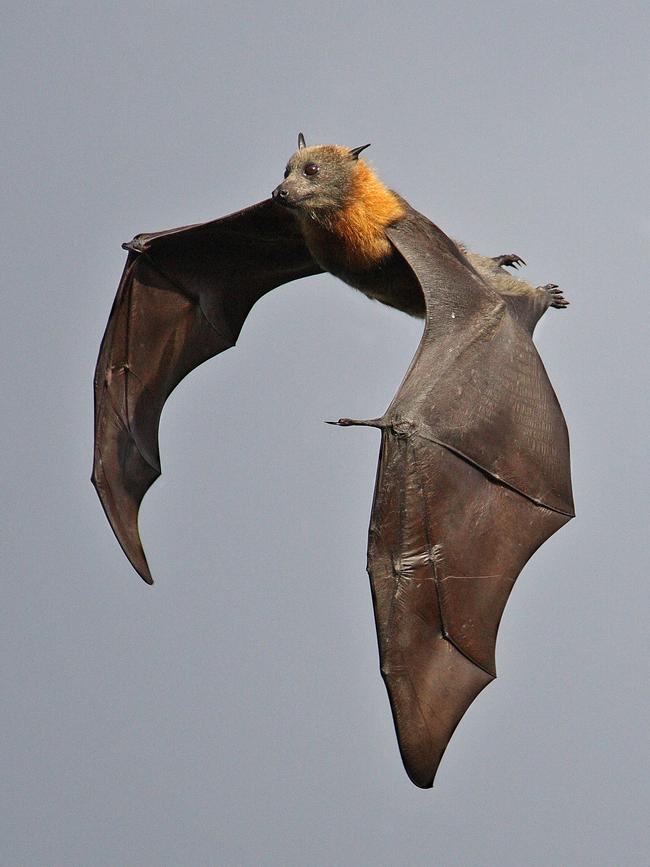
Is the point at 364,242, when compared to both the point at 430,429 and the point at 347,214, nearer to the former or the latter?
the point at 347,214

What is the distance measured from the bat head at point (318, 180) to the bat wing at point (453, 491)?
259 millimetres

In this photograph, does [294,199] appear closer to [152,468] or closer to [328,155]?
[328,155]

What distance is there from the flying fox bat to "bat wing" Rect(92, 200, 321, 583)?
0.01m

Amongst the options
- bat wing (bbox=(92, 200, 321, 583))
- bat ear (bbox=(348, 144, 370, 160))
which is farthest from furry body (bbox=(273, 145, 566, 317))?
bat wing (bbox=(92, 200, 321, 583))

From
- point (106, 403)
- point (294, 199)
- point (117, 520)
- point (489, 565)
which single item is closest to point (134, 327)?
point (106, 403)

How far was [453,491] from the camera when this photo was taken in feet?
22.0

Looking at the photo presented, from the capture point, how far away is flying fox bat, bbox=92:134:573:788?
650 centimetres

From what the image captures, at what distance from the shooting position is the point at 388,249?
7.01 metres

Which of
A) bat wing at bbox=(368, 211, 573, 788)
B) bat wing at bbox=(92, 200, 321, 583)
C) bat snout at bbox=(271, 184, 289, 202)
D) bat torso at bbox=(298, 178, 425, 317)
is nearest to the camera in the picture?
bat wing at bbox=(368, 211, 573, 788)

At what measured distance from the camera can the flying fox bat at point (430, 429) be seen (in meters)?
6.50

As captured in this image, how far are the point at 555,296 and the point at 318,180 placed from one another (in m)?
1.30

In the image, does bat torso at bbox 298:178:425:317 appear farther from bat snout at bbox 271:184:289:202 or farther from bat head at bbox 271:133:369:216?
bat snout at bbox 271:184:289:202

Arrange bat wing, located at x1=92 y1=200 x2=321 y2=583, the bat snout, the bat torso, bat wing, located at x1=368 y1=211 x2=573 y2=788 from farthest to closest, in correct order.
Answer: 1. bat wing, located at x1=92 y1=200 x2=321 y2=583
2. the bat torso
3. the bat snout
4. bat wing, located at x1=368 y1=211 x2=573 y2=788

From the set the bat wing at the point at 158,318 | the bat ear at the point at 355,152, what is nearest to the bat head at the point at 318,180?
the bat ear at the point at 355,152
